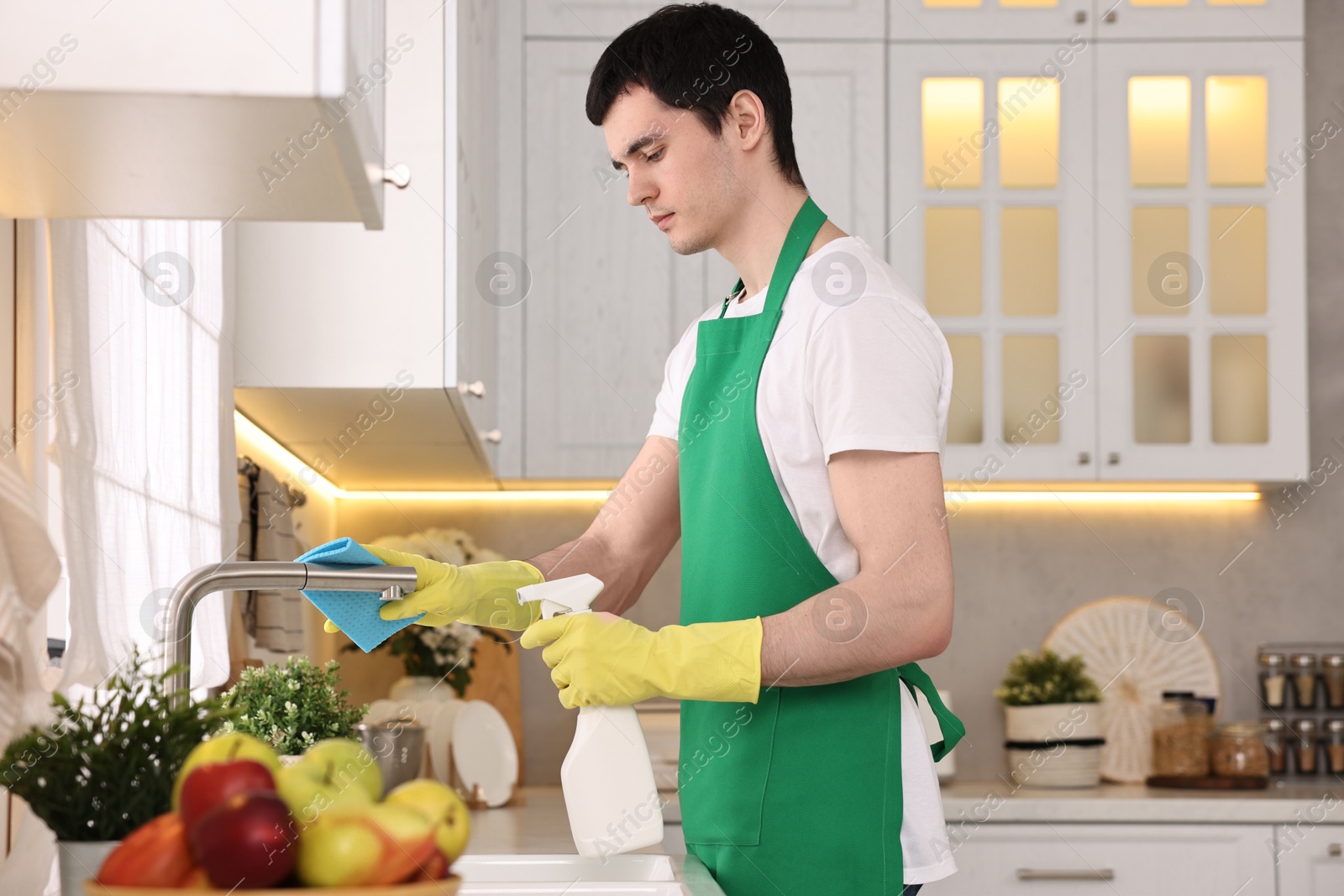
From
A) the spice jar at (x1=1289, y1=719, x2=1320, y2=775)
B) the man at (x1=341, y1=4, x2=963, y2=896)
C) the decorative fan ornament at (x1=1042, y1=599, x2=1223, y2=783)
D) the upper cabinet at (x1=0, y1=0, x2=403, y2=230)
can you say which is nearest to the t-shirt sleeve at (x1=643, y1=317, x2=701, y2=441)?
the man at (x1=341, y1=4, x2=963, y2=896)

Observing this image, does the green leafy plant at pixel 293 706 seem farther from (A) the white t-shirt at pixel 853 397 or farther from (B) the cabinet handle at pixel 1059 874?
(B) the cabinet handle at pixel 1059 874

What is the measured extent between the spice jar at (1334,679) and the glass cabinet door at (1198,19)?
1317mm

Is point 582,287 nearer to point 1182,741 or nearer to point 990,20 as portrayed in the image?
point 990,20

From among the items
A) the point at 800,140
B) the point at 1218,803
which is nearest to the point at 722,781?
the point at 1218,803

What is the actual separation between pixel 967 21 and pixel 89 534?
210cm

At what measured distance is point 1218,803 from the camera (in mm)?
2385

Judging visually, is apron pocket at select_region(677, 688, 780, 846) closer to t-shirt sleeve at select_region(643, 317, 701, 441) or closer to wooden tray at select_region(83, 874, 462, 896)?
t-shirt sleeve at select_region(643, 317, 701, 441)

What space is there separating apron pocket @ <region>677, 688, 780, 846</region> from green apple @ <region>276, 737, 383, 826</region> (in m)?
0.49

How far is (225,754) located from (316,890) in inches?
3.2

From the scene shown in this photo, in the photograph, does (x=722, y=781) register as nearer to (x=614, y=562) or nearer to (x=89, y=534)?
(x=614, y=562)

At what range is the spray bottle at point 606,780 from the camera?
98 cm

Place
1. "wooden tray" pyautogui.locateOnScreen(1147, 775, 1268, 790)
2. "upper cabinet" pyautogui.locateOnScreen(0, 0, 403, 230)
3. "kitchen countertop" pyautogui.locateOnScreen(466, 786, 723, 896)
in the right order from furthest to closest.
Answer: "wooden tray" pyautogui.locateOnScreen(1147, 775, 1268, 790), "kitchen countertop" pyautogui.locateOnScreen(466, 786, 723, 896), "upper cabinet" pyautogui.locateOnScreen(0, 0, 403, 230)

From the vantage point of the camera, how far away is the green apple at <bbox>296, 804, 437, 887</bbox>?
539 millimetres

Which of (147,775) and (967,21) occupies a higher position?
(967,21)
